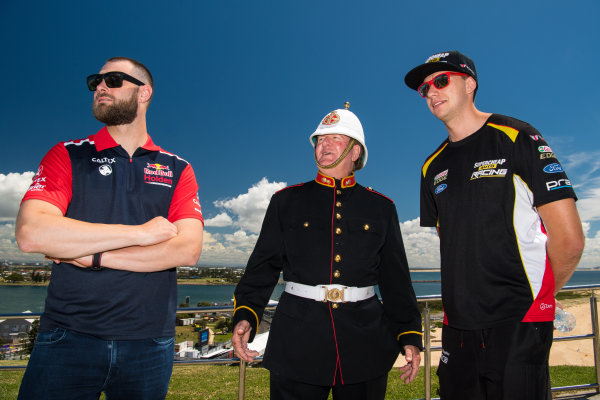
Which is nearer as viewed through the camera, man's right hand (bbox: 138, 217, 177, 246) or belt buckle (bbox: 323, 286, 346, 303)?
man's right hand (bbox: 138, 217, 177, 246)

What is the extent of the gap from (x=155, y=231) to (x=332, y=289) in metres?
1.11

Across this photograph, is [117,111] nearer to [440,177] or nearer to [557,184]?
[440,177]

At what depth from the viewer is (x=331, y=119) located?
2785 mm

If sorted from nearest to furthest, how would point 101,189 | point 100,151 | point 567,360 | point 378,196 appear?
1. point 101,189
2. point 100,151
3. point 378,196
4. point 567,360

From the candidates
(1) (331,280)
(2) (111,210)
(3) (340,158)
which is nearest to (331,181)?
(3) (340,158)

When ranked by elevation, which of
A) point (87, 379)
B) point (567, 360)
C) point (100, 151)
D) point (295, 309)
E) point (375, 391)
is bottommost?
point (567, 360)

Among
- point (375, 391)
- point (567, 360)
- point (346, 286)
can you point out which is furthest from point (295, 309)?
point (567, 360)

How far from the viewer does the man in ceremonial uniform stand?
2.10m

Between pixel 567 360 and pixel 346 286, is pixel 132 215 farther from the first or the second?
pixel 567 360

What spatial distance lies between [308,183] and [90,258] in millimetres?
1531

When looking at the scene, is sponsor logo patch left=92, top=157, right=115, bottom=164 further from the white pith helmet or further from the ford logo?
the ford logo

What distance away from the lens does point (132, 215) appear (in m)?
1.90

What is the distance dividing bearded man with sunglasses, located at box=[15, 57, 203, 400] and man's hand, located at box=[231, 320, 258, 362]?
419 millimetres

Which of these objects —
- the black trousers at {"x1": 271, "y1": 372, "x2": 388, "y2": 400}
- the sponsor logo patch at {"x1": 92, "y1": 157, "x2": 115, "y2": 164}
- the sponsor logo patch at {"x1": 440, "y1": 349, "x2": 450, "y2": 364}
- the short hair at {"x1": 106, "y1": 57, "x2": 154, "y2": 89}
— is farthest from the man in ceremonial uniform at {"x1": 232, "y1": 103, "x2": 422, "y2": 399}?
the short hair at {"x1": 106, "y1": 57, "x2": 154, "y2": 89}
